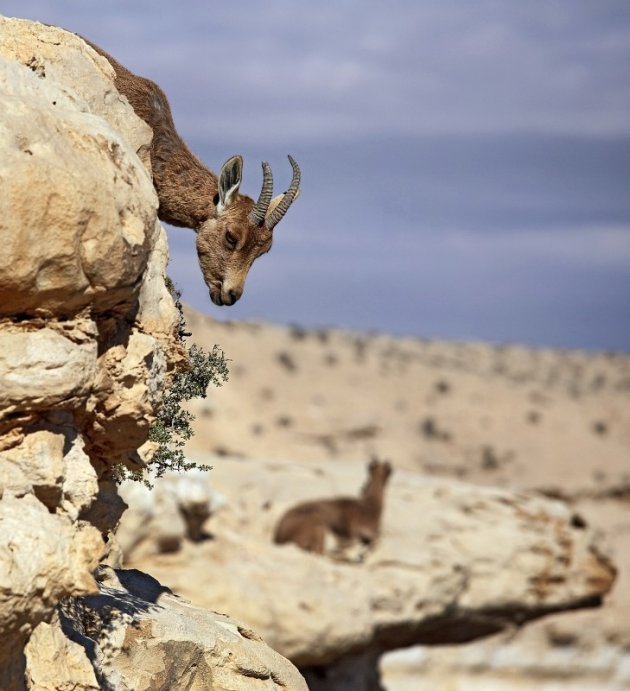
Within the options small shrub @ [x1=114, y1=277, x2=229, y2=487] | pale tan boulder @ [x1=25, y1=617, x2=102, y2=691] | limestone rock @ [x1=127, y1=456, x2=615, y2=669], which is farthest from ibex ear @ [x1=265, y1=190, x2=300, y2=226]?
limestone rock @ [x1=127, y1=456, x2=615, y2=669]

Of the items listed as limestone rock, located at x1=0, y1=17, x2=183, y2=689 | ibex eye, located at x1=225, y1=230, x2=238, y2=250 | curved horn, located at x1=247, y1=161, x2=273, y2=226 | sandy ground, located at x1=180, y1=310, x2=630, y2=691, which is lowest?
limestone rock, located at x1=0, y1=17, x2=183, y2=689

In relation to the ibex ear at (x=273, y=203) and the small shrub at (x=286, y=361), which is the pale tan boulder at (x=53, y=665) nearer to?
the ibex ear at (x=273, y=203)

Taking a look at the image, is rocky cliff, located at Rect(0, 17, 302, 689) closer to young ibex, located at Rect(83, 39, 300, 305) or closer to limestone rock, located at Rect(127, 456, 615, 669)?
young ibex, located at Rect(83, 39, 300, 305)

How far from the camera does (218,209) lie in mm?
10711

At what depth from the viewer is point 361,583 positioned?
16.9 metres

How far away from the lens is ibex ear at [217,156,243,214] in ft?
34.2

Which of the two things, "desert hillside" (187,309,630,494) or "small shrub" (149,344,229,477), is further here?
"desert hillside" (187,309,630,494)

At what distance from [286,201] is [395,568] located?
858 cm

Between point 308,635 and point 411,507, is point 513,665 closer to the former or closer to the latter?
point 411,507

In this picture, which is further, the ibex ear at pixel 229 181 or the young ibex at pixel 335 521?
the young ibex at pixel 335 521

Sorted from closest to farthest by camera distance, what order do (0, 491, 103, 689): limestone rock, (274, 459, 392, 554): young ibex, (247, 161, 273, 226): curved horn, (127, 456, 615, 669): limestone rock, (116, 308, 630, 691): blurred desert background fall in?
(0, 491, 103, 689): limestone rock
(247, 161, 273, 226): curved horn
(127, 456, 615, 669): limestone rock
(274, 459, 392, 554): young ibex
(116, 308, 630, 691): blurred desert background

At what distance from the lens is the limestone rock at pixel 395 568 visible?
15.3m

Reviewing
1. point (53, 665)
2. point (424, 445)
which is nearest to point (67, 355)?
point (53, 665)

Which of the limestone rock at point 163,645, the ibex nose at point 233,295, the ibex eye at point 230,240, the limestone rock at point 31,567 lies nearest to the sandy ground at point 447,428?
the ibex nose at point 233,295
